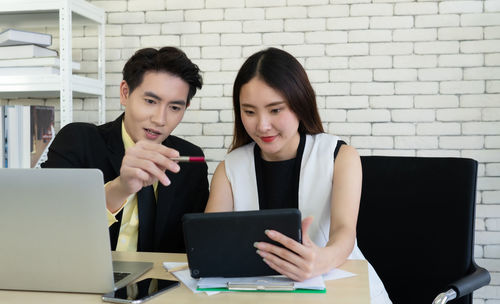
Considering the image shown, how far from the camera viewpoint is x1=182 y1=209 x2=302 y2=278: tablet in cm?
107

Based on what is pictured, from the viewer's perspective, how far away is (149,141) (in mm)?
1731

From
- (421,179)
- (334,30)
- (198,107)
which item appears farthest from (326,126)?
(421,179)

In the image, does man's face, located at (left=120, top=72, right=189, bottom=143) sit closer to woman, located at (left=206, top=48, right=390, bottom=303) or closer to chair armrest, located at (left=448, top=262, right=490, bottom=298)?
woman, located at (left=206, top=48, right=390, bottom=303)

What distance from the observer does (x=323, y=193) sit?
1663 mm

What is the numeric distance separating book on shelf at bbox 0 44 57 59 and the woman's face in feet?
4.45

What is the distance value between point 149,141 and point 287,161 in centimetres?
47

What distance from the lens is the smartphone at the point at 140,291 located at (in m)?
1.03

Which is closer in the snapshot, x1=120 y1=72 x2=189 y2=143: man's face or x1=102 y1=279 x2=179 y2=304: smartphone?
x1=102 y1=279 x2=179 y2=304: smartphone

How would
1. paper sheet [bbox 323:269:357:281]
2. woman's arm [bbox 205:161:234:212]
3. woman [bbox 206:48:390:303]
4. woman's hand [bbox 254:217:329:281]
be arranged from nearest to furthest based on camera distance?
woman's hand [bbox 254:217:329:281]
paper sheet [bbox 323:269:357:281]
woman [bbox 206:48:390:303]
woman's arm [bbox 205:161:234:212]

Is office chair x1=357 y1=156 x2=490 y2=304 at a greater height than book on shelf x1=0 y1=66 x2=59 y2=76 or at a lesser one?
lesser

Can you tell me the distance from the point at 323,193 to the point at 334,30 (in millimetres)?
1293

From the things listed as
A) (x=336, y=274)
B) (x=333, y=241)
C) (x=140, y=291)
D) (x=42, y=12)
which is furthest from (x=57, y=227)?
(x=42, y=12)

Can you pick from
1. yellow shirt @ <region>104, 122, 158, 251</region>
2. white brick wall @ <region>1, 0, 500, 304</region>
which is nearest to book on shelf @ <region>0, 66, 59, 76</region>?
white brick wall @ <region>1, 0, 500, 304</region>

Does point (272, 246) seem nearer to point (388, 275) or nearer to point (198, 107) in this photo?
point (388, 275)
